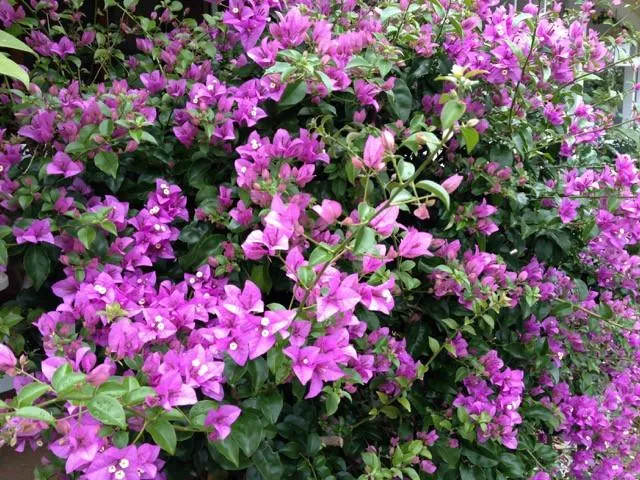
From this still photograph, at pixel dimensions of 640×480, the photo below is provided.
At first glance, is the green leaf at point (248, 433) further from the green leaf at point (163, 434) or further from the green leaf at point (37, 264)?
the green leaf at point (37, 264)

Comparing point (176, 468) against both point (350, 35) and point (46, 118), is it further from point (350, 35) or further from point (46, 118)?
point (350, 35)

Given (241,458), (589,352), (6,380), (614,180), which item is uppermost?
(614,180)

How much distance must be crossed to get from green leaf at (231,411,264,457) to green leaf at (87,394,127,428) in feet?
0.84

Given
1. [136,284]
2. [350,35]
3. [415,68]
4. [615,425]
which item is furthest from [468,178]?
[615,425]

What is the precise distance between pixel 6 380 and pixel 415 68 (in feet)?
4.06

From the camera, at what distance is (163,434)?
0.81m

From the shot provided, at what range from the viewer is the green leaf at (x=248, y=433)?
3.05 feet

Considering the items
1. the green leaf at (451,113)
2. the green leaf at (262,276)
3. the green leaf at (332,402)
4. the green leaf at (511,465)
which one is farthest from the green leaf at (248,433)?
the green leaf at (511,465)

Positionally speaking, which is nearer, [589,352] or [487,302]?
[487,302]

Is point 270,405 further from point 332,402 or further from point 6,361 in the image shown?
point 6,361

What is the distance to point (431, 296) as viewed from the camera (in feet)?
4.35

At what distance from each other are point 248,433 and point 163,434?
0.53 ft

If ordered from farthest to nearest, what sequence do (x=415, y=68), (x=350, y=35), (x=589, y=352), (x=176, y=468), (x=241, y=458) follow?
1. (x=589, y=352)
2. (x=415, y=68)
3. (x=350, y=35)
4. (x=176, y=468)
5. (x=241, y=458)

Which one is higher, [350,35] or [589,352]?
[350,35]
